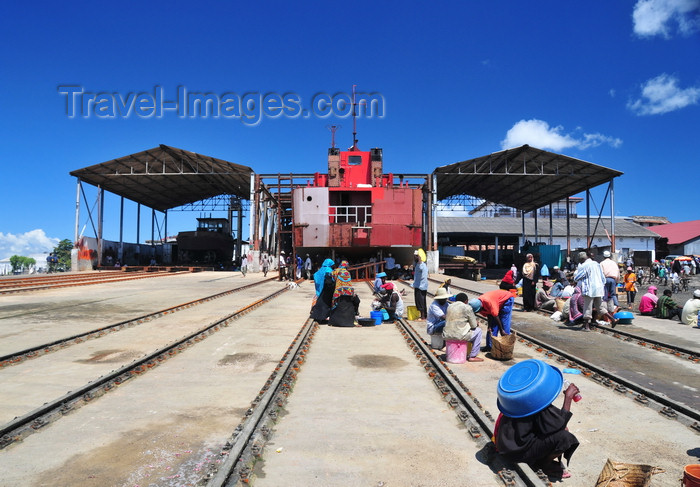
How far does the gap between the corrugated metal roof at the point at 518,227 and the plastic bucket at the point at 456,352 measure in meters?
42.7

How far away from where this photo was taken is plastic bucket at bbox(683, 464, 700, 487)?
2613mm

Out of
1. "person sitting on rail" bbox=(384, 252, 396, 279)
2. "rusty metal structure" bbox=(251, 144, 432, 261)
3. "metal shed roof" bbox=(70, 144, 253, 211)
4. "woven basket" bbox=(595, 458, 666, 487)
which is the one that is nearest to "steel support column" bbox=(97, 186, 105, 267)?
"metal shed roof" bbox=(70, 144, 253, 211)

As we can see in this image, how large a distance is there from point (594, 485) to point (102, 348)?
7226 millimetres

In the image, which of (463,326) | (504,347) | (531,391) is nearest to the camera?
(531,391)

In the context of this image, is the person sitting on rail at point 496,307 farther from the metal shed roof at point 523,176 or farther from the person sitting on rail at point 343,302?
the metal shed roof at point 523,176

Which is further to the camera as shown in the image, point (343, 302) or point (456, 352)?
point (343, 302)

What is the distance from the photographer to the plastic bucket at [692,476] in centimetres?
261

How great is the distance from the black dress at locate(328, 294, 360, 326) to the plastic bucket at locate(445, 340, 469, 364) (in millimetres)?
3555

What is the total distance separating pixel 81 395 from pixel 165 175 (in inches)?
1297

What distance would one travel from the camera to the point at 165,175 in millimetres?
35062

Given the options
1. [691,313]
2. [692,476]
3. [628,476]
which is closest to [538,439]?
[628,476]

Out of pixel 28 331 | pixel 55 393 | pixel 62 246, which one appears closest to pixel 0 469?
pixel 55 393

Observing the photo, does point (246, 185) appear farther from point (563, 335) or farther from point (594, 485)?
point (594, 485)

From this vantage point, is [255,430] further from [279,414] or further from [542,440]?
[542,440]
